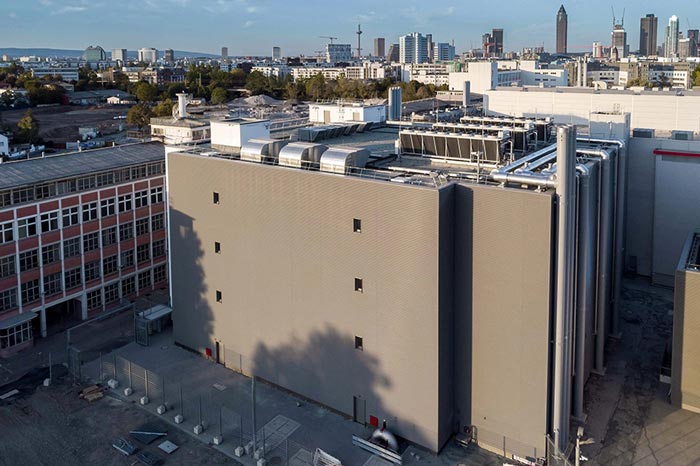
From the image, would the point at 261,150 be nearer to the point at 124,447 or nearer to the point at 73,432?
the point at 124,447

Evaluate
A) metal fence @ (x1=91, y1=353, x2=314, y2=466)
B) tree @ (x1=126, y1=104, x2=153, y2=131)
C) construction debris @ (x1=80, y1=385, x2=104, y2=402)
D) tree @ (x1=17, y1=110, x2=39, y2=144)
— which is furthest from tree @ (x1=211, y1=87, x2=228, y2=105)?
construction debris @ (x1=80, y1=385, x2=104, y2=402)

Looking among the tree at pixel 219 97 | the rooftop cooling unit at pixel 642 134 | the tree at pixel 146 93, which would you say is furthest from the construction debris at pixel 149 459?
the tree at pixel 146 93

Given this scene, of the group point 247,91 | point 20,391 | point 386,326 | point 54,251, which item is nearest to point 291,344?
point 386,326

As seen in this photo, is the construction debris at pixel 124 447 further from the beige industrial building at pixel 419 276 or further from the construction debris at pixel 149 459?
the beige industrial building at pixel 419 276

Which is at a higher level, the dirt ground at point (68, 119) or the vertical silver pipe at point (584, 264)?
the dirt ground at point (68, 119)

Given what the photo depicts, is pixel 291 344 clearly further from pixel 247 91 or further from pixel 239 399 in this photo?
pixel 247 91

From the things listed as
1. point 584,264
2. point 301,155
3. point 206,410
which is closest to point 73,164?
point 301,155
